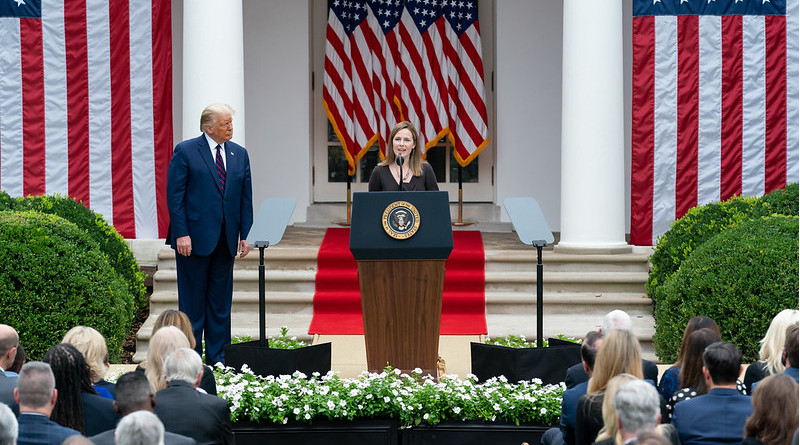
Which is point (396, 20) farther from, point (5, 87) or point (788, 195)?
point (788, 195)

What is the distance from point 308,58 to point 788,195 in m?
6.81

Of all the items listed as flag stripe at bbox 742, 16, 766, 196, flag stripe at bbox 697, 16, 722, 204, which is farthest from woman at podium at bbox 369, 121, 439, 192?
flag stripe at bbox 742, 16, 766, 196

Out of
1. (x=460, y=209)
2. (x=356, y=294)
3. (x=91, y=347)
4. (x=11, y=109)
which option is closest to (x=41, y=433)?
(x=91, y=347)

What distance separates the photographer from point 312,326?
10672mm

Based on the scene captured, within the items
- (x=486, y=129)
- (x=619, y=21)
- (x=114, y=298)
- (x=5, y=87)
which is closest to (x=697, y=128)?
(x=619, y=21)

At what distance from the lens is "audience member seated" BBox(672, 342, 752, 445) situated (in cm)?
491

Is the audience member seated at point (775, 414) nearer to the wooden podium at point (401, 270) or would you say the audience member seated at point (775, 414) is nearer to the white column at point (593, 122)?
the wooden podium at point (401, 270)

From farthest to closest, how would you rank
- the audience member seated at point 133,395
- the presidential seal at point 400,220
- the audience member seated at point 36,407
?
the presidential seal at point 400,220 < the audience member seated at point 133,395 < the audience member seated at point 36,407

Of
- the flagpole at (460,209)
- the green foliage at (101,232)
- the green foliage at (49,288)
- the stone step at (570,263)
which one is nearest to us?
the green foliage at (49,288)

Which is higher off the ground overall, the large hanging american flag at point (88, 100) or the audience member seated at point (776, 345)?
the large hanging american flag at point (88, 100)

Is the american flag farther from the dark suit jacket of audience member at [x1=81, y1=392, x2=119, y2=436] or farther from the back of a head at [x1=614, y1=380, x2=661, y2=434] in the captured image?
the back of a head at [x1=614, y1=380, x2=661, y2=434]

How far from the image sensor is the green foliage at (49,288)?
9.05m

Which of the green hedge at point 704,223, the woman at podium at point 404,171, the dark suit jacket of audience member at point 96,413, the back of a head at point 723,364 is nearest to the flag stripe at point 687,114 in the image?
the green hedge at point 704,223

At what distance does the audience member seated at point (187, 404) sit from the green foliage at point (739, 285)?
16.4 ft
